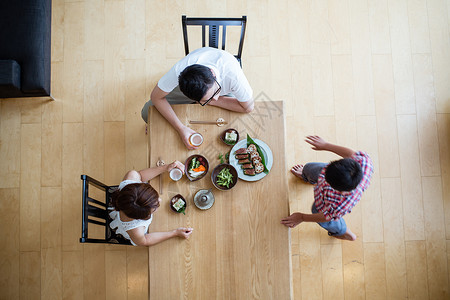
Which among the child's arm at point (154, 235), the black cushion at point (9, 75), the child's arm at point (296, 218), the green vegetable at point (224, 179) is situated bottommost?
the child's arm at point (154, 235)

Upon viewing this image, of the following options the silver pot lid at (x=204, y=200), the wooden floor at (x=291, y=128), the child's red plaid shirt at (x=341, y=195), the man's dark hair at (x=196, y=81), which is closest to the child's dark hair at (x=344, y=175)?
the child's red plaid shirt at (x=341, y=195)

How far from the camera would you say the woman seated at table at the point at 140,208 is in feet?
4.93

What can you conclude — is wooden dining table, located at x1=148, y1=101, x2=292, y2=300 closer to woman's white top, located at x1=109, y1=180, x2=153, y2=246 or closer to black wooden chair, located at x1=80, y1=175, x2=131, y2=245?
woman's white top, located at x1=109, y1=180, x2=153, y2=246

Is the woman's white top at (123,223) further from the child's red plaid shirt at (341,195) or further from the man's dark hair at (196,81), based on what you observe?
the child's red plaid shirt at (341,195)

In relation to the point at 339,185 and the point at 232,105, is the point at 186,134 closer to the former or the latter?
the point at 232,105

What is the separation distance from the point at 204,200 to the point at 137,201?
37 centimetres

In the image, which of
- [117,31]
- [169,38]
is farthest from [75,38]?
[169,38]

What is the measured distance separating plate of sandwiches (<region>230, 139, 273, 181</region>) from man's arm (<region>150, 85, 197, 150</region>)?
268 mm

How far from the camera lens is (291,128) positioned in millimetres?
2584

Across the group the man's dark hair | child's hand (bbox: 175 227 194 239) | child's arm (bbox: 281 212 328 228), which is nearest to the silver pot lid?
child's hand (bbox: 175 227 194 239)

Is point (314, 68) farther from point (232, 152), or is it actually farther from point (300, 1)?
point (232, 152)

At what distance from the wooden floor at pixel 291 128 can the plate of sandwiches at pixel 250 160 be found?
92 cm

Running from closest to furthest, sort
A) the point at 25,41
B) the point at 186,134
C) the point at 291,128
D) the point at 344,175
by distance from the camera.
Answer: the point at 344,175 → the point at 186,134 → the point at 25,41 → the point at 291,128

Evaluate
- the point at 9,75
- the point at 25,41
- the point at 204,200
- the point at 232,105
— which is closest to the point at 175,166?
the point at 204,200
